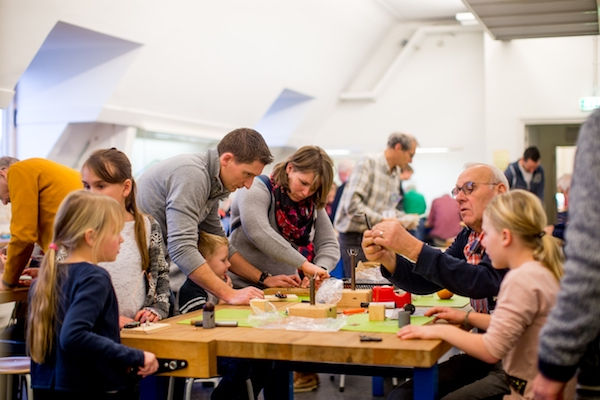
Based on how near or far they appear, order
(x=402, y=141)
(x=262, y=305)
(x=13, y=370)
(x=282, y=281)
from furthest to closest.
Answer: (x=402, y=141) < (x=282, y=281) < (x=13, y=370) < (x=262, y=305)

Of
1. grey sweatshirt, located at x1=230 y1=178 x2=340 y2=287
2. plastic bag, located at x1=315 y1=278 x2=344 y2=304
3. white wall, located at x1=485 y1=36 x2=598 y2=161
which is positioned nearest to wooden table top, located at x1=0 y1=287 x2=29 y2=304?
grey sweatshirt, located at x1=230 y1=178 x2=340 y2=287

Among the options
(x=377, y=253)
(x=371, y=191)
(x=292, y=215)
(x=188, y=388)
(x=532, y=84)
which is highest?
(x=532, y=84)

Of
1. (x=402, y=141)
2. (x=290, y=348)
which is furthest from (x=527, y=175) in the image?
(x=290, y=348)

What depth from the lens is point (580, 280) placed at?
1597mm

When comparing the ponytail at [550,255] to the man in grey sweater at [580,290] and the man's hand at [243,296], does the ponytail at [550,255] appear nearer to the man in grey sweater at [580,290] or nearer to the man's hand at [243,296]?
the man in grey sweater at [580,290]

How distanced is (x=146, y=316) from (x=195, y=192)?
62 cm

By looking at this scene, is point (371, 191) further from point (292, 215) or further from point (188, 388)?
point (188, 388)

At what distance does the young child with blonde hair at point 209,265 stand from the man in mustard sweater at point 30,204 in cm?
68

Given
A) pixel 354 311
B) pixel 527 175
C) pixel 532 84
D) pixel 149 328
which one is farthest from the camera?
pixel 532 84

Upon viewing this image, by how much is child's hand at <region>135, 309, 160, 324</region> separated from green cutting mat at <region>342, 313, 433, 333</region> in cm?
67

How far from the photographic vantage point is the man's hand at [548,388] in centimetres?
170

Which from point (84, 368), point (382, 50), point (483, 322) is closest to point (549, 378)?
point (483, 322)

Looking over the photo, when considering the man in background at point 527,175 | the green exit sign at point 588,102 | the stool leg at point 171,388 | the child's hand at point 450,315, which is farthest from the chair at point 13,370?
the green exit sign at point 588,102

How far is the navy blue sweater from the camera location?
2086mm
